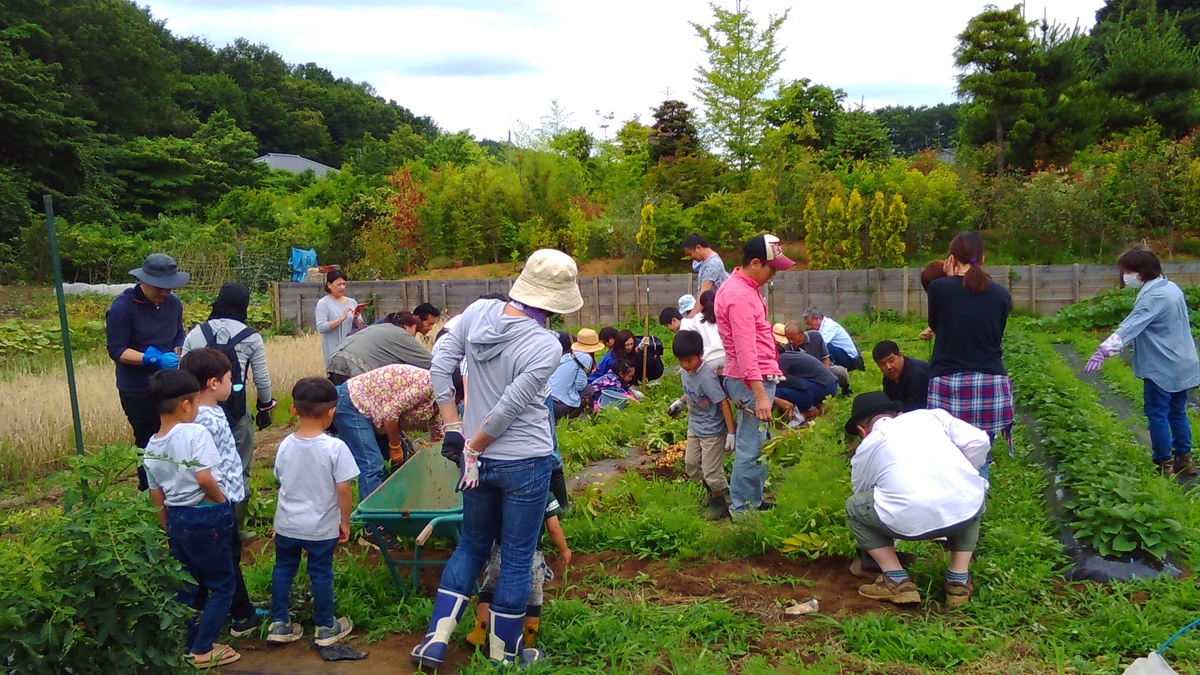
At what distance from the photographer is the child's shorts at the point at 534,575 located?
149 inches

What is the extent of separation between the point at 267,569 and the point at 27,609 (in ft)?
7.12

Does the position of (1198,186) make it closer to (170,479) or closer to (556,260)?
(556,260)

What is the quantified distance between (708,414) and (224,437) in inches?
115

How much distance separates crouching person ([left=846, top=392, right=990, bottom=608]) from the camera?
393 centimetres

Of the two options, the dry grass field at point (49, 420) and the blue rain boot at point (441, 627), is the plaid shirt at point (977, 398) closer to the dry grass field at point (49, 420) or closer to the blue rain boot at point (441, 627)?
the blue rain boot at point (441, 627)

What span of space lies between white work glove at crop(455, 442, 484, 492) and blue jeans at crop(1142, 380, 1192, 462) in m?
4.74

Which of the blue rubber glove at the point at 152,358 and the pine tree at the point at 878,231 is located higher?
the pine tree at the point at 878,231

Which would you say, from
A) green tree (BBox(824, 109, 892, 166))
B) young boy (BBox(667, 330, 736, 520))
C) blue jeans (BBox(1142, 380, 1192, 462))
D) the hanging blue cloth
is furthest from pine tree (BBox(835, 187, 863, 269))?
the hanging blue cloth

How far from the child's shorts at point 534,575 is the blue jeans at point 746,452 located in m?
1.71

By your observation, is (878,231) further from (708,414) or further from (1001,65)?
(708,414)

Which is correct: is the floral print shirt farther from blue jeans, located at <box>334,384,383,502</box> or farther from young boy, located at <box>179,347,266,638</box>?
young boy, located at <box>179,347,266,638</box>

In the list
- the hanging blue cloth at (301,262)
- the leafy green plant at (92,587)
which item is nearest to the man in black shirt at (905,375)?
the leafy green plant at (92,587)

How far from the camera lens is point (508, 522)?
353 centimetres

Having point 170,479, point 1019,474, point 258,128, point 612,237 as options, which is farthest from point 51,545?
point 258,128
